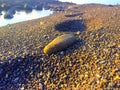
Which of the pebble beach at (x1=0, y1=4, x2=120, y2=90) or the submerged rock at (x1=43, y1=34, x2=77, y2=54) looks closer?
the pebble beach at (x1=0, y1=4, x2=120, y2=90)

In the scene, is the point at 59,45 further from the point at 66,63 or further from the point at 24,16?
the point at 24,16

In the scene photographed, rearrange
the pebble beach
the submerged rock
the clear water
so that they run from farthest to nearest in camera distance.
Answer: the clear water < the submerged rock < the pebble beach

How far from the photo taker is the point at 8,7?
79.4ft

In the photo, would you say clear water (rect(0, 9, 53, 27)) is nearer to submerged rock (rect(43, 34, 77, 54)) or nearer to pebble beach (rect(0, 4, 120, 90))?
pebble beach (rect(0, 4, 120, 90))

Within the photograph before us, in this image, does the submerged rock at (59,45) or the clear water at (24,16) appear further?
the clear water at (24,16)

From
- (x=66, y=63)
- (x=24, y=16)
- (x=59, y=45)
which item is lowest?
(x=24, y=16)

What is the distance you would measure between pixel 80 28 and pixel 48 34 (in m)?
1.43

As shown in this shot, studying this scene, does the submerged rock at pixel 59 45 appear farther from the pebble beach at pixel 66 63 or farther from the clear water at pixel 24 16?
the clear water at pixel 24 16

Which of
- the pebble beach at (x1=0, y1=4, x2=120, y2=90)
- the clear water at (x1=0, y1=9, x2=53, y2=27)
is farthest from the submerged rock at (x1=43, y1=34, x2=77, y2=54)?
the clear water at (x1=0, y1=9, x2=53, y2=27)

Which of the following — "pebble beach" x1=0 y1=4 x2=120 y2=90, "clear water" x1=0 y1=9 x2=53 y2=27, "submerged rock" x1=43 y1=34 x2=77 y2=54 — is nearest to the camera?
"pebble beach" x1=0 y1=4 x2=120 y2=90

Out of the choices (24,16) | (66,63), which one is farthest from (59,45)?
(24,16)

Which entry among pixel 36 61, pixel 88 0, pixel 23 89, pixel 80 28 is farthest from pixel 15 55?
pixel 88 0

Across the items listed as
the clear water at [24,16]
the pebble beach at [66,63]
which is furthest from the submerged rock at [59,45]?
the clear water at [24,16]

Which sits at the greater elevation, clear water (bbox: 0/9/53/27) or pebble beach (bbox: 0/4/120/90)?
pebble beach (bbox: 0/4/120/90)
